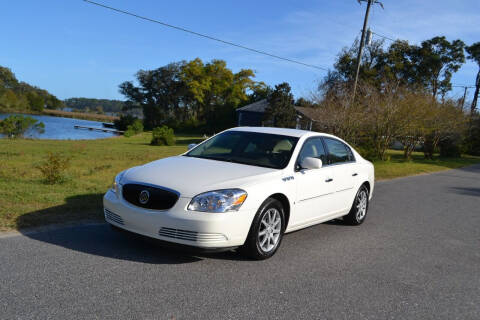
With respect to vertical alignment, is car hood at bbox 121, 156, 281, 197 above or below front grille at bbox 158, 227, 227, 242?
above

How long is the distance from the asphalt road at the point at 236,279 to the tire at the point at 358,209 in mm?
681

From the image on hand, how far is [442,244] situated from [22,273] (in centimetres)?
589

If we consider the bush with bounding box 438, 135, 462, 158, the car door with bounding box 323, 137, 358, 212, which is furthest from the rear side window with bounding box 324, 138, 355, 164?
the bush with bounding box 438, 135, 462, 158

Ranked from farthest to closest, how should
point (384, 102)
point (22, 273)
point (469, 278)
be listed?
1. point (384, 102)
2. point (469, 278)
3. point (22, 273)

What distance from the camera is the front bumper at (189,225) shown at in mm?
4344

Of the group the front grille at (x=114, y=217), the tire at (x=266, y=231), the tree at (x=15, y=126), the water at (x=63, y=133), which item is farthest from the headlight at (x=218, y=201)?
the water at (x=63, y=133)

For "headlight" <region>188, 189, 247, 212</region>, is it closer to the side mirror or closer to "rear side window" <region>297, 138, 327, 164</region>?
the side mirror

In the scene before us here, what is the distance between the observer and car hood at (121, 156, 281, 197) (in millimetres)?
4566

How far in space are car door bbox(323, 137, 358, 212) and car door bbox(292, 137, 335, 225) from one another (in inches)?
6.5

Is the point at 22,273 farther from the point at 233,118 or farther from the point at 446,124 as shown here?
the point at 233,118

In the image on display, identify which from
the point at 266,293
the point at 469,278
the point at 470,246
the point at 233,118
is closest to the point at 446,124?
the point at 470,246

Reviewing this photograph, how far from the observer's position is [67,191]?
7.99 metres

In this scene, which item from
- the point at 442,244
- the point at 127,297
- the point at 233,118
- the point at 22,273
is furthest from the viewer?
the point at 233,118

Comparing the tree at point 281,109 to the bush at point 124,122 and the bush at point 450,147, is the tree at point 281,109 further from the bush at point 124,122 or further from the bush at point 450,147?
the bush at point 124,122
